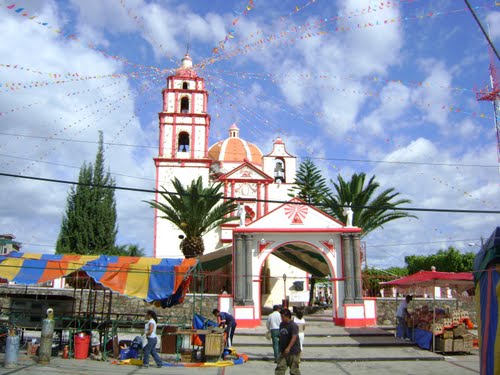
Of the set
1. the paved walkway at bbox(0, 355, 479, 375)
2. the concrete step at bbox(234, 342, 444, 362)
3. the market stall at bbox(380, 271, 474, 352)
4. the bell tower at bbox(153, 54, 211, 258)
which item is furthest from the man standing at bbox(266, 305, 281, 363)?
the bell tower at bbox(153, 54, 211, 258)

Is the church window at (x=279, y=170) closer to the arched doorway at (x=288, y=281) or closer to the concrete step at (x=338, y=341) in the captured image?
the arched doorway at (x=288, y=281)

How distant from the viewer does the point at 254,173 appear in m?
32.8

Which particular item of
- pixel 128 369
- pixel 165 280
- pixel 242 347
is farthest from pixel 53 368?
pixel 242 347

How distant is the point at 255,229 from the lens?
781 inches

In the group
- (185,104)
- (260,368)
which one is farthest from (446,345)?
(185,104)

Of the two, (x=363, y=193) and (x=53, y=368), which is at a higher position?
(x=363, y=193)

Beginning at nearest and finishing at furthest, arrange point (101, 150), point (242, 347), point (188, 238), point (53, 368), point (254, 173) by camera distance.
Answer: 1. point (53, 368)
2. point (242, 347)
3. point (188, 238)
4. point (254, 173)
5. point (101, 150)

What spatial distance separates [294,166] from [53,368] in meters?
26.7

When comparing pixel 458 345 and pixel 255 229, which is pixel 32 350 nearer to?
pixel 255 229

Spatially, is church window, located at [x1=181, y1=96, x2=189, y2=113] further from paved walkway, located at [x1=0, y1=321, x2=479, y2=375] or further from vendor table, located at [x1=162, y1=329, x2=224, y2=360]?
vendor table, located at [x1=162, y1=329, x2=224, y2=360]

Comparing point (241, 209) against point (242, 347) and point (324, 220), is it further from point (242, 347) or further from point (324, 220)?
point (242, 347)

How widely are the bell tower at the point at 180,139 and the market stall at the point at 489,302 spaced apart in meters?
23.2

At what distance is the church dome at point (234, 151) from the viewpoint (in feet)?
122

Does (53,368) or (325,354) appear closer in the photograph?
(53,368)
